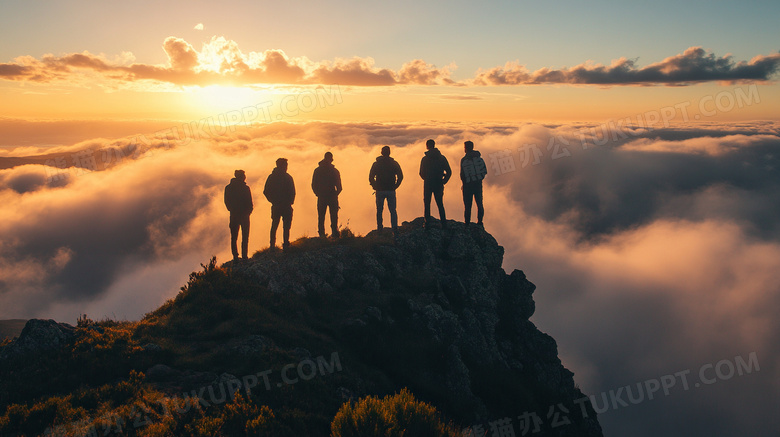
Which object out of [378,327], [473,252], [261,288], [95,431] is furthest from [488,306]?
[95,431]

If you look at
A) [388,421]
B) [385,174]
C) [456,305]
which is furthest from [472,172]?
[388,421]

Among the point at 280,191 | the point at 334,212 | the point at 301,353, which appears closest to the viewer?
the point at 301,353

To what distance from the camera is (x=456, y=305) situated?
1673 centimetres

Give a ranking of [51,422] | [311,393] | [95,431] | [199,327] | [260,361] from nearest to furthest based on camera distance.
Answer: [95,431], [51,422], [311,393], [260,361], [199,327]

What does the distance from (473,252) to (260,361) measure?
12.2 meters

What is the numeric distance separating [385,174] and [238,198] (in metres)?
5.82

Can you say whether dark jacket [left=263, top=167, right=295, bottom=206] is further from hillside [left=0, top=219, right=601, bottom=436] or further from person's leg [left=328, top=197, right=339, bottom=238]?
hillside [left=0, top=219, right=601, bottom=436]

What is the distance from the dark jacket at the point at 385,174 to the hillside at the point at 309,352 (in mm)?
2732

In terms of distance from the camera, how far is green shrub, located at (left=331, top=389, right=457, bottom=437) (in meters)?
6.13

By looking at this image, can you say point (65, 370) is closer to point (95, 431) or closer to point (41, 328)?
Result: point (41, 328)

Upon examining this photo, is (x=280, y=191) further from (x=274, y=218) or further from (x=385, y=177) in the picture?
(x=385, y=177)

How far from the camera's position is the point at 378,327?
12742 mm

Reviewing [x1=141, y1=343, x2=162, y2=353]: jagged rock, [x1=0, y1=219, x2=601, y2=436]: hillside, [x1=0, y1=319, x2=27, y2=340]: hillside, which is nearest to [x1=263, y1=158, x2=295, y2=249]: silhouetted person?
[x1=0, y1=219, x2=601, y2=436]: hillside

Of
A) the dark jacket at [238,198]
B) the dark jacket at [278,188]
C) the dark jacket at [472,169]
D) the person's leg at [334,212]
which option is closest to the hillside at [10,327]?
the dark jacket at [238,198]
